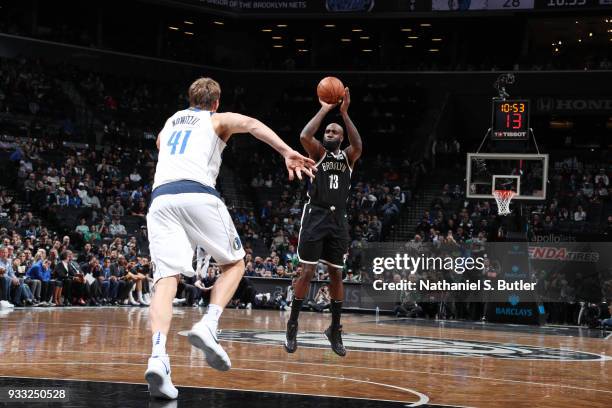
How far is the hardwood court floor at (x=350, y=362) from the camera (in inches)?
280

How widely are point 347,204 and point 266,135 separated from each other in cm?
2348

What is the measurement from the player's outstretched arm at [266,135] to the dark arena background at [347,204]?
5.21 feet

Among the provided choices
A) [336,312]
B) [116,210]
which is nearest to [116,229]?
[116,210]

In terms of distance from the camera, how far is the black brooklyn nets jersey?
30.0 feet

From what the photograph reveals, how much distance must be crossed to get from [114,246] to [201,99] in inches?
657

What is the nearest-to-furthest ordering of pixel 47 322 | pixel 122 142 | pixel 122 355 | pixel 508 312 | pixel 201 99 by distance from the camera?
pixel 201 99 < pixel 122 355 < pixel 47 322 < pixel 508 312 < pixel 122 142

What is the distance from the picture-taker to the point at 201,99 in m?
6.33

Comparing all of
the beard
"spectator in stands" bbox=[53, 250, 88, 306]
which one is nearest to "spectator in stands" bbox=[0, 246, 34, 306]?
"spectator in stands" bbox=[53, 250, 88, 306]

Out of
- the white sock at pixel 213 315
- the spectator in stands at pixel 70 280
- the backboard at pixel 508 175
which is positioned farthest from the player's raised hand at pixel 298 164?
the spectator in stands at pixel 70 280

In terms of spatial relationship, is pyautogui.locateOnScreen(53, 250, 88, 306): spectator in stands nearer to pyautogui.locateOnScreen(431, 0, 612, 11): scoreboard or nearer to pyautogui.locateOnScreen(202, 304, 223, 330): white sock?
pyautogui.locateOnScreen(202, 304, 223, 330): white sock

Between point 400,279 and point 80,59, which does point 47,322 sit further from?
point 80,59

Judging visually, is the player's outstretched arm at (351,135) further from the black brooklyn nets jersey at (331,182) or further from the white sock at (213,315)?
the white sock at (213,315)

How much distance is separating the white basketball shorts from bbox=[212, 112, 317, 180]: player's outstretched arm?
1.53 feet

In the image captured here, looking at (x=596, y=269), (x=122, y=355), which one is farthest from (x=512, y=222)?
(x=122, y=355)
